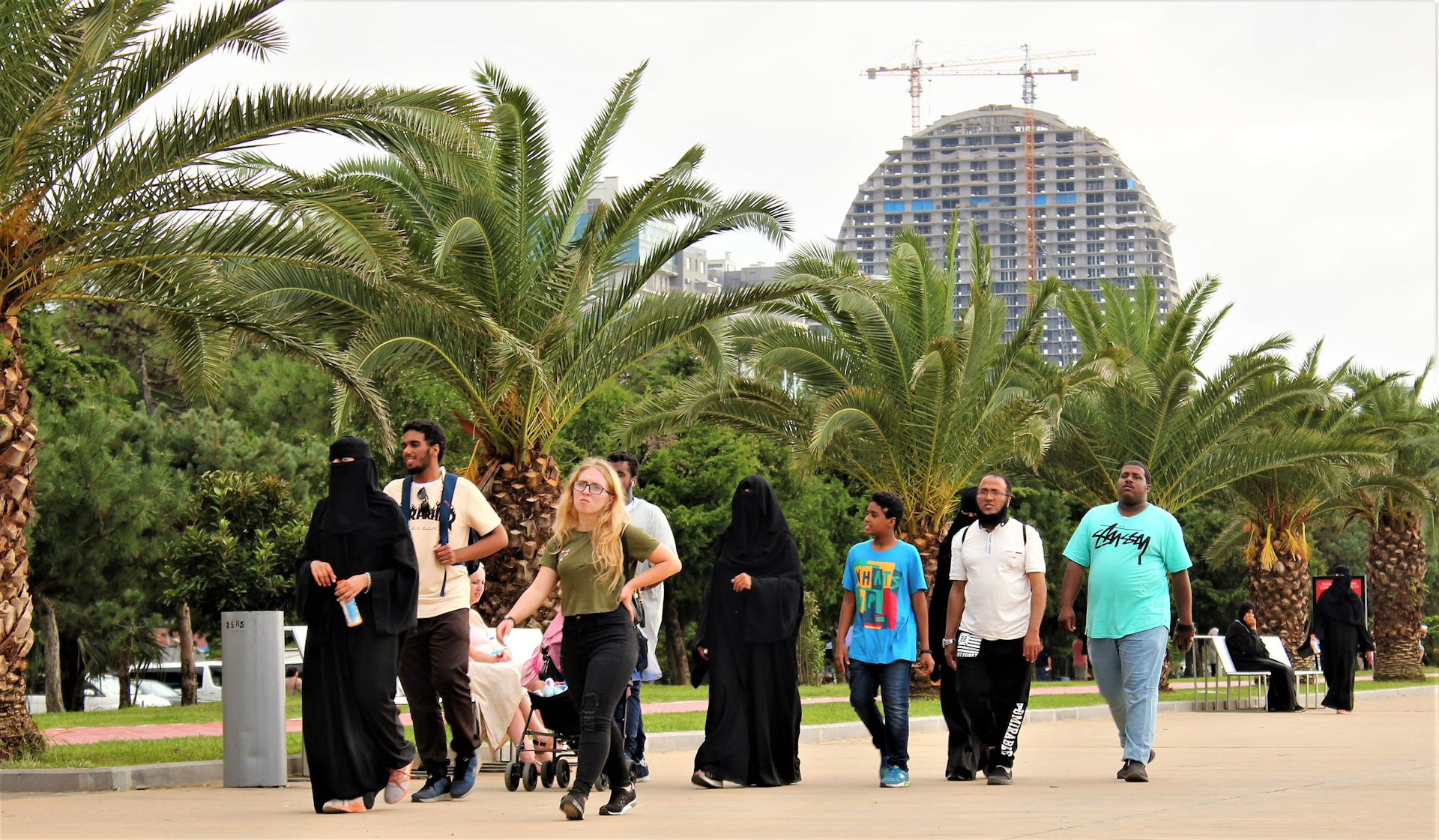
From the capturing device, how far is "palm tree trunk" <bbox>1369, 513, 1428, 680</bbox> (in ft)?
111

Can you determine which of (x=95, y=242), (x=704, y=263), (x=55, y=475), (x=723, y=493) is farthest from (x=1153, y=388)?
(x=704, y=263)

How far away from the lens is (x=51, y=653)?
28531mm

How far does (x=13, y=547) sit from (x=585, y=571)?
18.0ft

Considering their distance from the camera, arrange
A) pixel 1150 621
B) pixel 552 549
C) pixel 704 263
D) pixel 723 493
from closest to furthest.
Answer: pixel 552 549 < pixel 1150 621 < pixel 723 493 < pixel 704 263

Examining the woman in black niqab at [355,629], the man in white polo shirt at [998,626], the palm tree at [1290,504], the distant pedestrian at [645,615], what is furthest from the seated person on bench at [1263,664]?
the woman in black niqab at [355,629]

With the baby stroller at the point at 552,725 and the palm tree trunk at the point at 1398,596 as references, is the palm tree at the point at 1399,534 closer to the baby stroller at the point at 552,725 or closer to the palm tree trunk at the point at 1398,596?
the palm tree trunk at the point at 1398,596

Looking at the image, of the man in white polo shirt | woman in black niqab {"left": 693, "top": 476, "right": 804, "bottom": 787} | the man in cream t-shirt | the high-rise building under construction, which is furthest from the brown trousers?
the high-rise building under construction

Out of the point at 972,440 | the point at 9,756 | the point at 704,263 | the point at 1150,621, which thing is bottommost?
the point at 9,756

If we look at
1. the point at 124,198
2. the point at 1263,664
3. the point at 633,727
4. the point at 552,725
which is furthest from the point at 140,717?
the point at 1263,664

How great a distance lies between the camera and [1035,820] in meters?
Result: 7.12

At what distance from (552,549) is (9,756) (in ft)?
17.0

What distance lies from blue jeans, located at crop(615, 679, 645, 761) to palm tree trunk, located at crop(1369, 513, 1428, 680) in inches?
1110

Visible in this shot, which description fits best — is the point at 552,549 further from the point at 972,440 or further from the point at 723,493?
the point at 723,493

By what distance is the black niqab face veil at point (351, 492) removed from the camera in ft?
25.9
